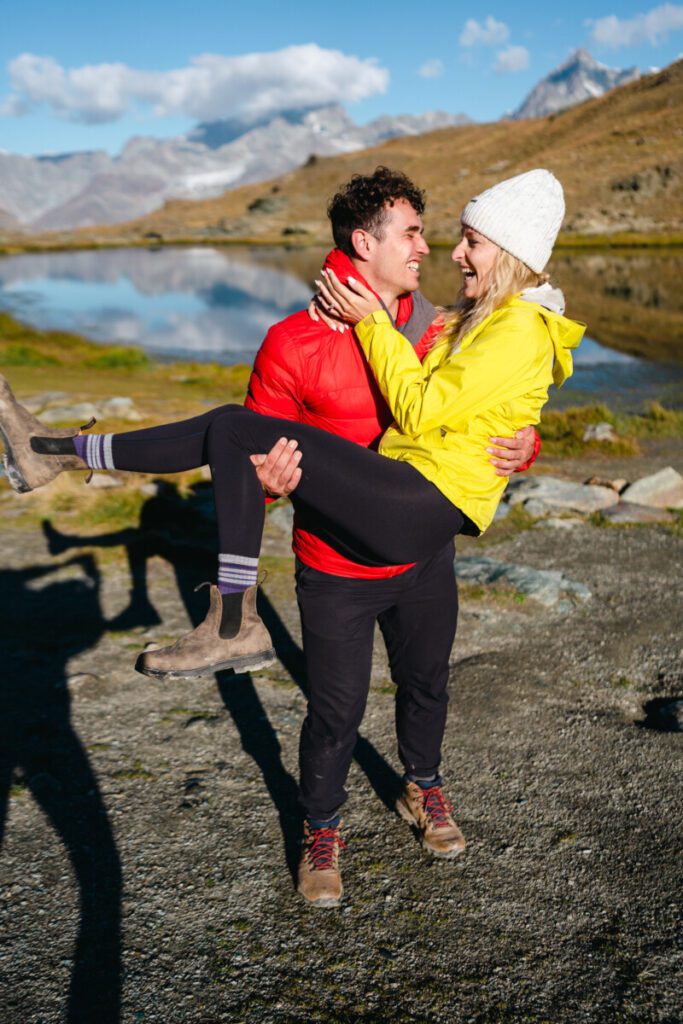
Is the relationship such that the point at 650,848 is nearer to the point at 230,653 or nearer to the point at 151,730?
the point at 230,653

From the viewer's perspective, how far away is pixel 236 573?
301cm

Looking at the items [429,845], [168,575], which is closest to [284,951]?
[429,845]

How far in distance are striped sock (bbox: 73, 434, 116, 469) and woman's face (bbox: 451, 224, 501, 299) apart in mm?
1569

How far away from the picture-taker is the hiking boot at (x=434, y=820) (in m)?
3.70

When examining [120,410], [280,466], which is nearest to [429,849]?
[280,466]

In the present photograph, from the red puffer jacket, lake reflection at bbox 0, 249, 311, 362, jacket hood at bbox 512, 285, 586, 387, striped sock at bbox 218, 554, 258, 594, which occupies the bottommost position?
lake reflection at bbox 0, 249, 311, 362

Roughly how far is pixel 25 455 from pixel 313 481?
1255 mm

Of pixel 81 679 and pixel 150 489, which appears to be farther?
pixel 150 489

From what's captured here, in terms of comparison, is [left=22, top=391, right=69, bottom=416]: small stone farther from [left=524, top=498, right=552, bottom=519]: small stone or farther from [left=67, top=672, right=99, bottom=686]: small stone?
[left=67, top=672, right=99, bottom=686]: small stone

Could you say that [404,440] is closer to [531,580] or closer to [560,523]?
[531,580]

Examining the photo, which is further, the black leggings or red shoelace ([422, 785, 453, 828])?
red shoelace ([422, 785, 453, 828])

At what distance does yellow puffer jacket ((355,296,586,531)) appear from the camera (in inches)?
113

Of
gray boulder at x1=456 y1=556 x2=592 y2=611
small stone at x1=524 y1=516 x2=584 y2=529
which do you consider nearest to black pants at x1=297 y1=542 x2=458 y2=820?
gray boulder at x1=456 y1=556 x2=592 y2=611

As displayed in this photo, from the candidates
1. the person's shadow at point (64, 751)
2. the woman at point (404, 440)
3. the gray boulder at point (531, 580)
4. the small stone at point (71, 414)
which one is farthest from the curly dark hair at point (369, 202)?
the small stone at point (71, 414)
